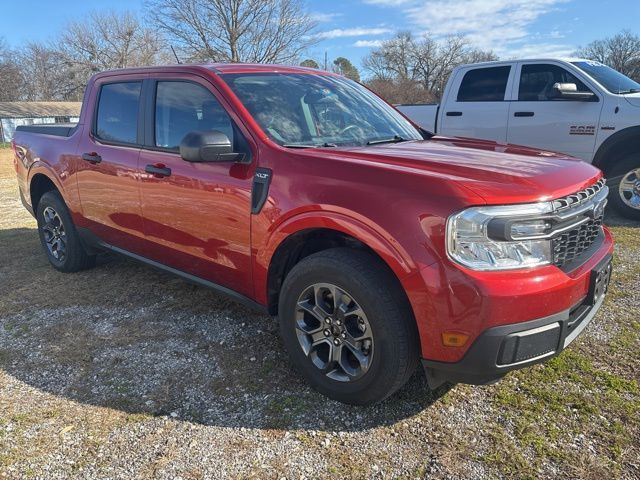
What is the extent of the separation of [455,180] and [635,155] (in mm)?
5378

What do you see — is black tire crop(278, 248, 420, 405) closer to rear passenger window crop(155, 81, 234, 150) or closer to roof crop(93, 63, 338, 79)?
rear passenger window crop(155, 81, 234, 150)

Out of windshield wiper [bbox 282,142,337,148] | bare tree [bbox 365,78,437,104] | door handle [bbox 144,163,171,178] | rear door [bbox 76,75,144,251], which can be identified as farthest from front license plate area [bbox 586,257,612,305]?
bare tree [bbox 365,78,437,104]

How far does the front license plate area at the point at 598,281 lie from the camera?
2486 millimetres

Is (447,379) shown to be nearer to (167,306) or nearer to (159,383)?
(159,383)

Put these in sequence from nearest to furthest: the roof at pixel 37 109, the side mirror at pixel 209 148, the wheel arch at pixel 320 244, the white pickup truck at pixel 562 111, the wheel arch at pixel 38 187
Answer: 1. the wheel arch at pixel 320 244
2. the side mirror at pixel 209 148
3. the wheel arch at pixel 38 187
4. the white pickup truck at pixel 562 111
5. the roof at pixel 37 109

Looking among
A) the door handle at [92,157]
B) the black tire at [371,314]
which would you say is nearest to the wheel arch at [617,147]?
the black tire at [371,314]

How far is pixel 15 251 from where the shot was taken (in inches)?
231

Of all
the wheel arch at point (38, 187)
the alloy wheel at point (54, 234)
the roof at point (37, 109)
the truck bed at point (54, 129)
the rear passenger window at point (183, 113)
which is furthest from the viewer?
the roof at point (37, 109)

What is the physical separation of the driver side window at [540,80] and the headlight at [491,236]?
17.6ft

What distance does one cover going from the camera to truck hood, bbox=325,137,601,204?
2.22 meters

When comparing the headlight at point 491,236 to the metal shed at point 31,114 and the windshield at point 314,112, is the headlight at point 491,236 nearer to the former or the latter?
the windshield at point 314,112

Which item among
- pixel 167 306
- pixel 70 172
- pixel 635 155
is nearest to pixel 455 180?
pixel 167 306

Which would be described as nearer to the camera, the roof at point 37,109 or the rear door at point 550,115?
the rear door at point 550,115

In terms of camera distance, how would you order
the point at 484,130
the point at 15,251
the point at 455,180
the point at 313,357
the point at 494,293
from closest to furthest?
the point at 494,293, the point at 455,180, the point at 313,357, the point at 15,251, the point at 484,130
